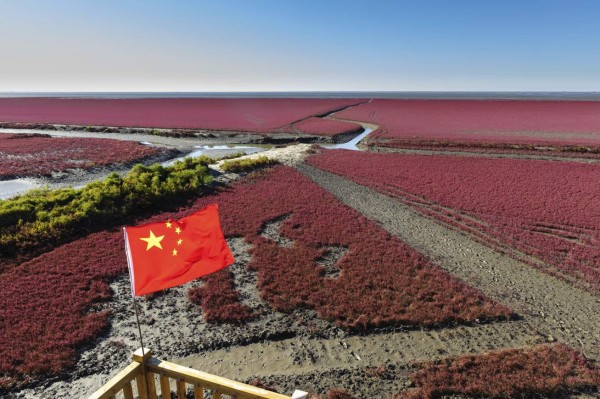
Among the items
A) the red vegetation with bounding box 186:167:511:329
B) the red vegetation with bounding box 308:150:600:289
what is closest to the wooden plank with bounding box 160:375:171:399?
the red vegetation with bounding box 186:167:511:329

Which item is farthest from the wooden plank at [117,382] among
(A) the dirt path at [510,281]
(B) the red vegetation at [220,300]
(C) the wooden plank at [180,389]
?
(A) the dirt path at [510,281]

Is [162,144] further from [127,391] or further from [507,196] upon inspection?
[127,391]

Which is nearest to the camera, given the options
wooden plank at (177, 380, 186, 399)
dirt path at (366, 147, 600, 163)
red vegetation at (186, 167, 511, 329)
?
wooden plank at (177, 380, 186, 399)

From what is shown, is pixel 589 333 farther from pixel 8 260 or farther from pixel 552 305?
pixel 8 260

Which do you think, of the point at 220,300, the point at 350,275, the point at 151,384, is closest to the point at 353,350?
the point at 350,275

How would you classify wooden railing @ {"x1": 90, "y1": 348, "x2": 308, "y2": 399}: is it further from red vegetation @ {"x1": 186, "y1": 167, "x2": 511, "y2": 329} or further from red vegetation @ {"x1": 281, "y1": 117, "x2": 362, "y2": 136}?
red vegetation @ {"x1": 281, "y1": 117, "x2": 362, "y2": 136}

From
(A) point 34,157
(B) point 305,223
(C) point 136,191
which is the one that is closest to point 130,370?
(B) point 305,223
